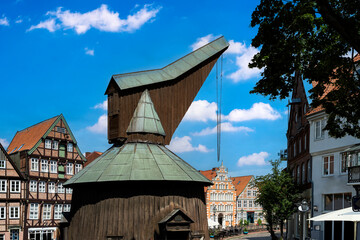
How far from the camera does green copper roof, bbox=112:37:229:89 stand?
24172 millimetres

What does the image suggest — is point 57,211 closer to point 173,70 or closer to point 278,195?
point 278,195

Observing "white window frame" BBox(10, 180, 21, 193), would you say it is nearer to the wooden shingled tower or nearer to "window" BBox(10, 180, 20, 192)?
"window" BBox(10, 180, 20, 192)

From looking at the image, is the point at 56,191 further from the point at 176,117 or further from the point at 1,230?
the point at 176,117

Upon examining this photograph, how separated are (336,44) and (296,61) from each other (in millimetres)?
1541

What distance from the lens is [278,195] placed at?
3381 centimetres

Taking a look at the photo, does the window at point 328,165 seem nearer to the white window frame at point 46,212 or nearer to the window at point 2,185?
the white window frame at point 46,212

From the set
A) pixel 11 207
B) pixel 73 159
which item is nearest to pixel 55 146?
pixel 73 159

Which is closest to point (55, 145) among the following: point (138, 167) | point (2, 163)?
point (2, 163)

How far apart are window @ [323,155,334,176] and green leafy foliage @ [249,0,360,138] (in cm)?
1600

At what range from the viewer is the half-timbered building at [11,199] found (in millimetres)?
42812

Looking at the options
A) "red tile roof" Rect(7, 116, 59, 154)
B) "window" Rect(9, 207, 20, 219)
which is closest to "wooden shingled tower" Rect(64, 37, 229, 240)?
"window" Rect(9, 207, 20, 219)

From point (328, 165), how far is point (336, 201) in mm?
2408

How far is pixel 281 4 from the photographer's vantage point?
12.1m

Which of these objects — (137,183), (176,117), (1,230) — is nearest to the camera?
(137,183)
